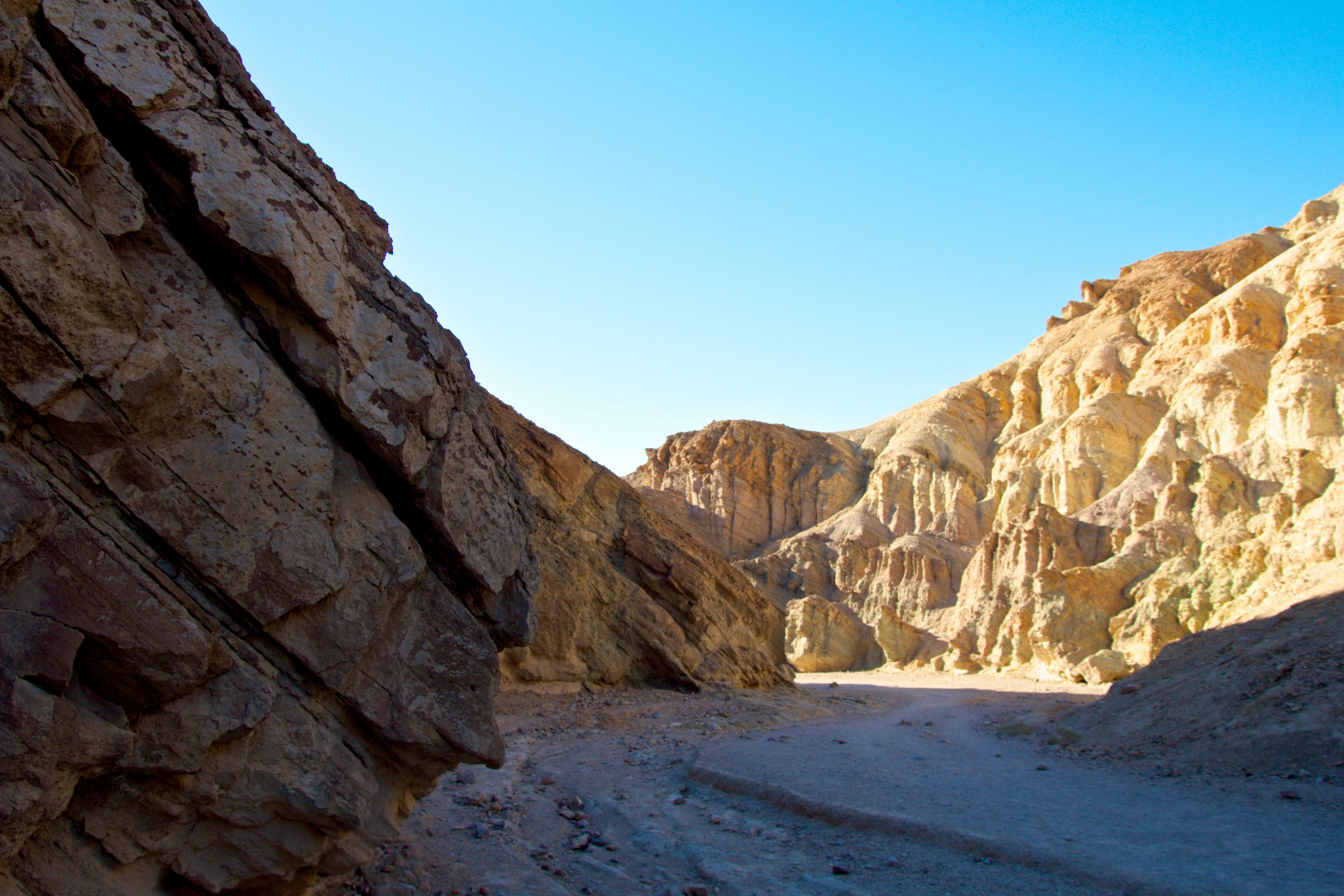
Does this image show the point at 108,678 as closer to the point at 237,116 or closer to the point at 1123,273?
the point at 237,116

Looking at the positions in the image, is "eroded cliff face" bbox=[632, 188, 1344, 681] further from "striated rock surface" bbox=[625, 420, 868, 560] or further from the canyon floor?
the canyon floor

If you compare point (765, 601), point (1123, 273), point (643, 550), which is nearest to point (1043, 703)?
point (765, 601)

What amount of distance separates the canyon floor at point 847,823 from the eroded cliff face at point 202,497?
1.84m

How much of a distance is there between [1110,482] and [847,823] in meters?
46.4

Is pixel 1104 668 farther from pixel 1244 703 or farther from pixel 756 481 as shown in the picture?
pixel 756 481

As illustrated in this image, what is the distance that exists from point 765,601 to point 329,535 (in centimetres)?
2305

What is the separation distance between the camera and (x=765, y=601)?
2698cm

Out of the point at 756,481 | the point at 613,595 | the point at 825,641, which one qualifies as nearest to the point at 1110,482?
the point at 825,641

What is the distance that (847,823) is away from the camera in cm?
859

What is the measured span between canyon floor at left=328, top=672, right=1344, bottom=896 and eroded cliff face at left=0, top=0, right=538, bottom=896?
1841 mm

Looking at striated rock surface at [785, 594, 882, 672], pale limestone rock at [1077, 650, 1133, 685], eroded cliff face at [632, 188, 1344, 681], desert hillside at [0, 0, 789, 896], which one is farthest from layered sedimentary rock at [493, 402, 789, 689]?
striated rock surface at [785, 594, 882, 672]

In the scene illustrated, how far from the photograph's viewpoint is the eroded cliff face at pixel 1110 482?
101ft

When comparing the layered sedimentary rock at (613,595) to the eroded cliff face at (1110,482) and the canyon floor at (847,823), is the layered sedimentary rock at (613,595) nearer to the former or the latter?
the canyon floor at (847,823)

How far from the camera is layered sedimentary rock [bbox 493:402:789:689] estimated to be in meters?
19.0
